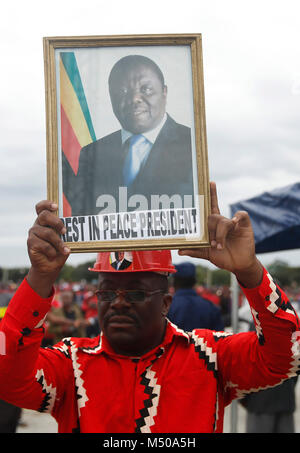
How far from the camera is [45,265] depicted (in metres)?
1.88

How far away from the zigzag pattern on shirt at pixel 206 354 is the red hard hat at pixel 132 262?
37cm

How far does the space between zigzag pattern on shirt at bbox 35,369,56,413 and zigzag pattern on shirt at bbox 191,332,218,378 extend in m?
0.68

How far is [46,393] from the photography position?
2170 millimetres

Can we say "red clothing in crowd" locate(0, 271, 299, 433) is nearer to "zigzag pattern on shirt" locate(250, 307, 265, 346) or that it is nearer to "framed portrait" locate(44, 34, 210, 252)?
"zigzag pattern on shirt" locate(250, 307, 265, 346)

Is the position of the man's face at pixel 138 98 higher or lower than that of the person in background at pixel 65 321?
higher

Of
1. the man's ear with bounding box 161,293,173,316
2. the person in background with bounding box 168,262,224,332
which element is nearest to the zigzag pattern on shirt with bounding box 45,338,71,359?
the man's ear with bounding box 161,293,173,316

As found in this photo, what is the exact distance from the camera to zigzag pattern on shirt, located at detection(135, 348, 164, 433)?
211 centimetres

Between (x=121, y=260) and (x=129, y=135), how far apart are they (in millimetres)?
624

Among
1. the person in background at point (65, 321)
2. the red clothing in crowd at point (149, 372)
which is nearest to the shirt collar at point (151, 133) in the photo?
the red clothing in crowd at point (149, 372)

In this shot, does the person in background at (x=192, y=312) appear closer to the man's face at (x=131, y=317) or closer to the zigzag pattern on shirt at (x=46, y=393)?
the man's face at (x=131, y=317)

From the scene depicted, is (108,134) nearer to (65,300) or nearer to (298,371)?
(298,371)

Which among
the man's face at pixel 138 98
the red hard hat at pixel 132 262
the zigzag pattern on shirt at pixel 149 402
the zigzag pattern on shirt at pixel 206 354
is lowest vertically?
the zigzag pattern on shirt at pixel 149 402

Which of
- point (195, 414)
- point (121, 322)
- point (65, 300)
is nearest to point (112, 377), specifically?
point (121, 322)

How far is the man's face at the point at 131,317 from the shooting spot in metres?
2.24
